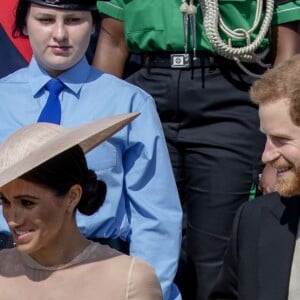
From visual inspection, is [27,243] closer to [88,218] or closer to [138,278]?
[138,278]

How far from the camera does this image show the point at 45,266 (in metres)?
3.56

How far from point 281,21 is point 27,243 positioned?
5.78ft

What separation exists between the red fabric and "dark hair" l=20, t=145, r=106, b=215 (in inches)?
69.8

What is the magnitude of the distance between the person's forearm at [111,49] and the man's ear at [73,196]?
1560mm

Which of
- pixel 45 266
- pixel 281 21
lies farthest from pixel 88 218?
pixel 281 21

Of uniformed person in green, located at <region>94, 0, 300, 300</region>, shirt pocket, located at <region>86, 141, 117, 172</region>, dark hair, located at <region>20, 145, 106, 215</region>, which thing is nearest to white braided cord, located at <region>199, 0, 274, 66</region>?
uniformed person in green, located at <region>94, 0, 300, 300</region>

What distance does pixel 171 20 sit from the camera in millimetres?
4805

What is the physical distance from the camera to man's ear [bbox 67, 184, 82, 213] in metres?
3.56

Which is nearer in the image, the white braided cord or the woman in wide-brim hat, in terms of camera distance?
the woman in wide-brim hat

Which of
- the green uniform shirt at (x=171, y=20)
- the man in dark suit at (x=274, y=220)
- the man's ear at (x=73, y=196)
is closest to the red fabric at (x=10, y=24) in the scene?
the green uniform shirt at (x=171, y=20)

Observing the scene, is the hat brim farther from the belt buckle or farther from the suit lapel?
the suit lapel

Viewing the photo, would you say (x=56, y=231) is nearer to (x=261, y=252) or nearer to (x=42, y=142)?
(x=42, y=142)

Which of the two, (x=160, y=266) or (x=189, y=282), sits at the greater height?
(x=160, y=266)

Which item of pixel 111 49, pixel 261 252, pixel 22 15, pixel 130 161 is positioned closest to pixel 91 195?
pixel 261 252
